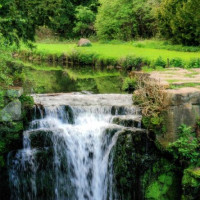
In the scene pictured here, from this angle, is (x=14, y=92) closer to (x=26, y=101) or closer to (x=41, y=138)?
(x=26, y=101)

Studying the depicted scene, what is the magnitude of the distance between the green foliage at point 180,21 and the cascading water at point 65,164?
2251cm

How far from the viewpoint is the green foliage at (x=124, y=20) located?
4294 cm

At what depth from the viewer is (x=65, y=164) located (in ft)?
33.2

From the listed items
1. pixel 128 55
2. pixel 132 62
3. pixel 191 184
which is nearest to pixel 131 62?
pixel 132 62

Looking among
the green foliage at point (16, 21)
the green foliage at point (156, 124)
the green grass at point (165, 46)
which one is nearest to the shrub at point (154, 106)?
the green foliage at point (156, 124)

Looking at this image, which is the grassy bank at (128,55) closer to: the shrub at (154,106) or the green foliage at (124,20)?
→ the green foliage at (124,20)

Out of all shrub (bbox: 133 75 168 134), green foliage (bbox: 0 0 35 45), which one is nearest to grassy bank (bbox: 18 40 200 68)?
green foliage (bbox: 0 0 35 45)

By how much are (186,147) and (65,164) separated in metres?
3.16

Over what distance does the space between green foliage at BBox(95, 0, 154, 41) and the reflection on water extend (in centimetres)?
1483

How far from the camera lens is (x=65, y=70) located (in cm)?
2817

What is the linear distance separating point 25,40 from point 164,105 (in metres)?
5.57

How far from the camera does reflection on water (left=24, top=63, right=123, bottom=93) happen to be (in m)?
18.8

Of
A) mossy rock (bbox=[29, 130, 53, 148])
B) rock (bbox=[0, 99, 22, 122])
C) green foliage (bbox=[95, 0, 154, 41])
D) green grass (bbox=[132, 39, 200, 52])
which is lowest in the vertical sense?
mossy rock (bbox=[29, 130, 53, 148])

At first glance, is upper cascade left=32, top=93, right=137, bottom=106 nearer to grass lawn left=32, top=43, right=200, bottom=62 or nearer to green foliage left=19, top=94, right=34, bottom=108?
green foliage left=19, top=94, right=34, bottom=108
